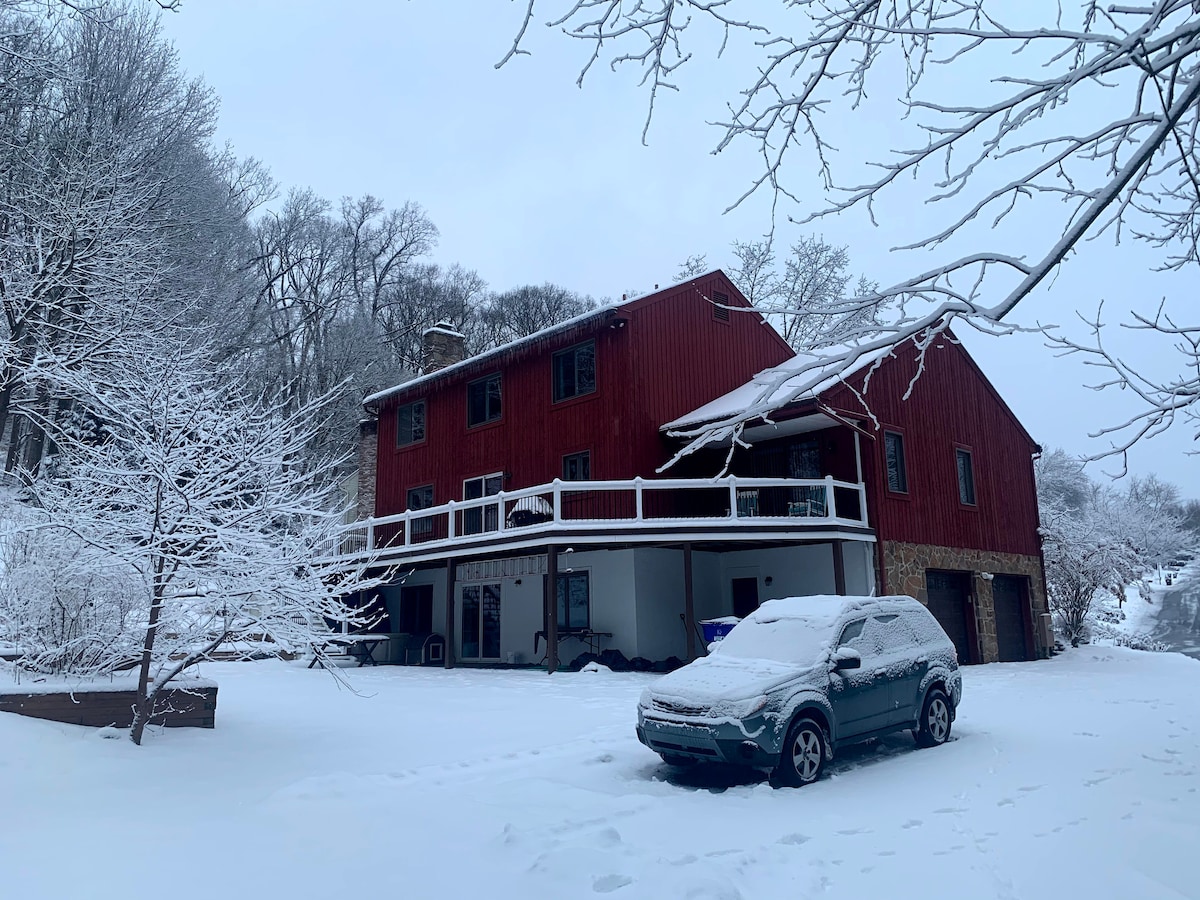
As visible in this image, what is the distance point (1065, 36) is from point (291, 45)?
4.05 m

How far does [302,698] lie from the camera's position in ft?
43.3

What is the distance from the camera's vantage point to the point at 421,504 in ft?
80.1

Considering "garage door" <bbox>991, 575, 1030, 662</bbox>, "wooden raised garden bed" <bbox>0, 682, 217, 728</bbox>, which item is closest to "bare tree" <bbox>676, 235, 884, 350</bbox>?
"garage door" <bbox>991, 575, 1030, 662</bbox>

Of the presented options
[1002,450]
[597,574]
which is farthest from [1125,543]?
[597,574]

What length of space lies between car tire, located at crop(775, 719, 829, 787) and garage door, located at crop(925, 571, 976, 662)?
12.6 m

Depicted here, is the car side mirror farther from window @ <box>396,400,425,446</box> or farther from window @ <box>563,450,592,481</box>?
window @ <box>396,400,425,446</box>

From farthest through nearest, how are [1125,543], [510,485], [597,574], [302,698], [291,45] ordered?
[1125,543] → [510,485] → [597,574] → [302,698] → [291,45]

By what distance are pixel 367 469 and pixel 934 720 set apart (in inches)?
Answer: 901

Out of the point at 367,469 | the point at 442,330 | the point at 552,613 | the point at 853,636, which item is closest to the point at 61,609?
the point at 853,636

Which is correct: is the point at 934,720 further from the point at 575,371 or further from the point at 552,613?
the point at 575,371

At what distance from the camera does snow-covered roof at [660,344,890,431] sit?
427 centimetres

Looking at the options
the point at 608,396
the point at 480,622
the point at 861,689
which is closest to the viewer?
the point at 861,689

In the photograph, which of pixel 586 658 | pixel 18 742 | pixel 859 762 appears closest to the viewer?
pixel 18 742

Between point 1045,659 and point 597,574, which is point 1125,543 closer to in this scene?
point 1045,659
